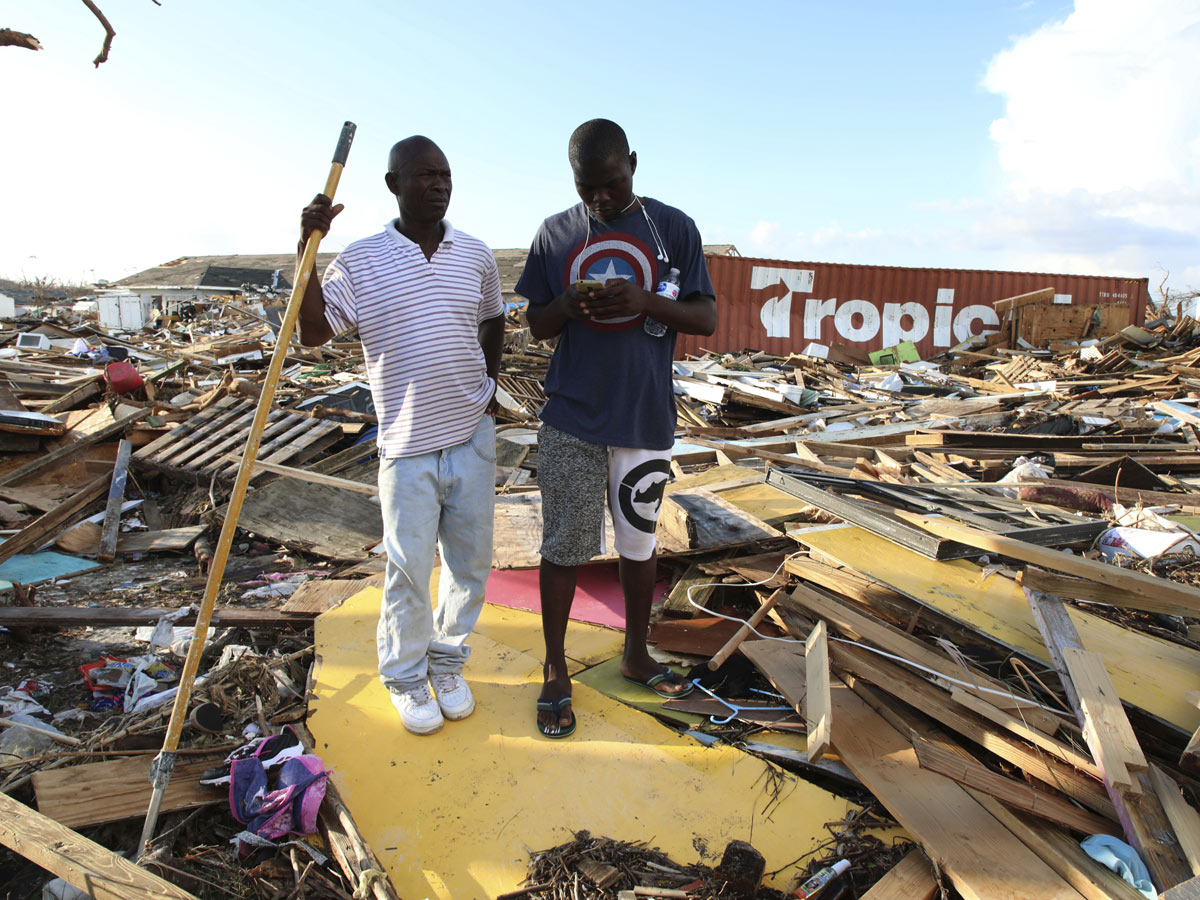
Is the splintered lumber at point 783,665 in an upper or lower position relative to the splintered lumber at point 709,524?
lower

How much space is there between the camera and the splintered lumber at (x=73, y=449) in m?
6.21

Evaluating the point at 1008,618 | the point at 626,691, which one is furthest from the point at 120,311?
the point at 1008,618

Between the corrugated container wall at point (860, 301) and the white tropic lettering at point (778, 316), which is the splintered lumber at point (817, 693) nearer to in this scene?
the corrugated container wall at point (860, 301)

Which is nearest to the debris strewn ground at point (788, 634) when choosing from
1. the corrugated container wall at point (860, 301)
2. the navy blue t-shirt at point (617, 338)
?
the navy blue t-shirt at point (617, 338)

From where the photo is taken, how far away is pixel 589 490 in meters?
2.64

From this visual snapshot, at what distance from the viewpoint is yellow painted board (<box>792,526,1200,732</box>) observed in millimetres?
2342

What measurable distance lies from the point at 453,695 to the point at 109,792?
1099 millimetres

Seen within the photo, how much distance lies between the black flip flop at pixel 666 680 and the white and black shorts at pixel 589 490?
1.63ft

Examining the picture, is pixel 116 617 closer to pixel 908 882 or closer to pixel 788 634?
pixel 788 634

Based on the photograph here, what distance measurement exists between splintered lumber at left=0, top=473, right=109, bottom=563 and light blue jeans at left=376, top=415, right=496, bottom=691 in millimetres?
4032

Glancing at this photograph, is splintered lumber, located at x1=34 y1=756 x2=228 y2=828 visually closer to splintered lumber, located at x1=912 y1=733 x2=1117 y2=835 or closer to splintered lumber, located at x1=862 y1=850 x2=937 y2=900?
splintered lumber, located at x1=862 y1=850 x2=937 y2=900

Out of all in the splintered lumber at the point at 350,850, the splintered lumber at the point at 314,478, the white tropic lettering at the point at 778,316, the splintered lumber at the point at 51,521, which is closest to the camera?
the splintered lumber at the point at 350,850

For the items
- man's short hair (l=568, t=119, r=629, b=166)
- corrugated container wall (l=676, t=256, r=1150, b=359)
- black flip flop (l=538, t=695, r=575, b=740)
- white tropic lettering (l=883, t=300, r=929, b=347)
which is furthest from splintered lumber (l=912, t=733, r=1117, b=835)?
white tropic lettering (l=883, t=300, r=929, b=347)

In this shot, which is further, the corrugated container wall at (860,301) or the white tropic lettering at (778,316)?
the white tropic lettering at (778,316)
